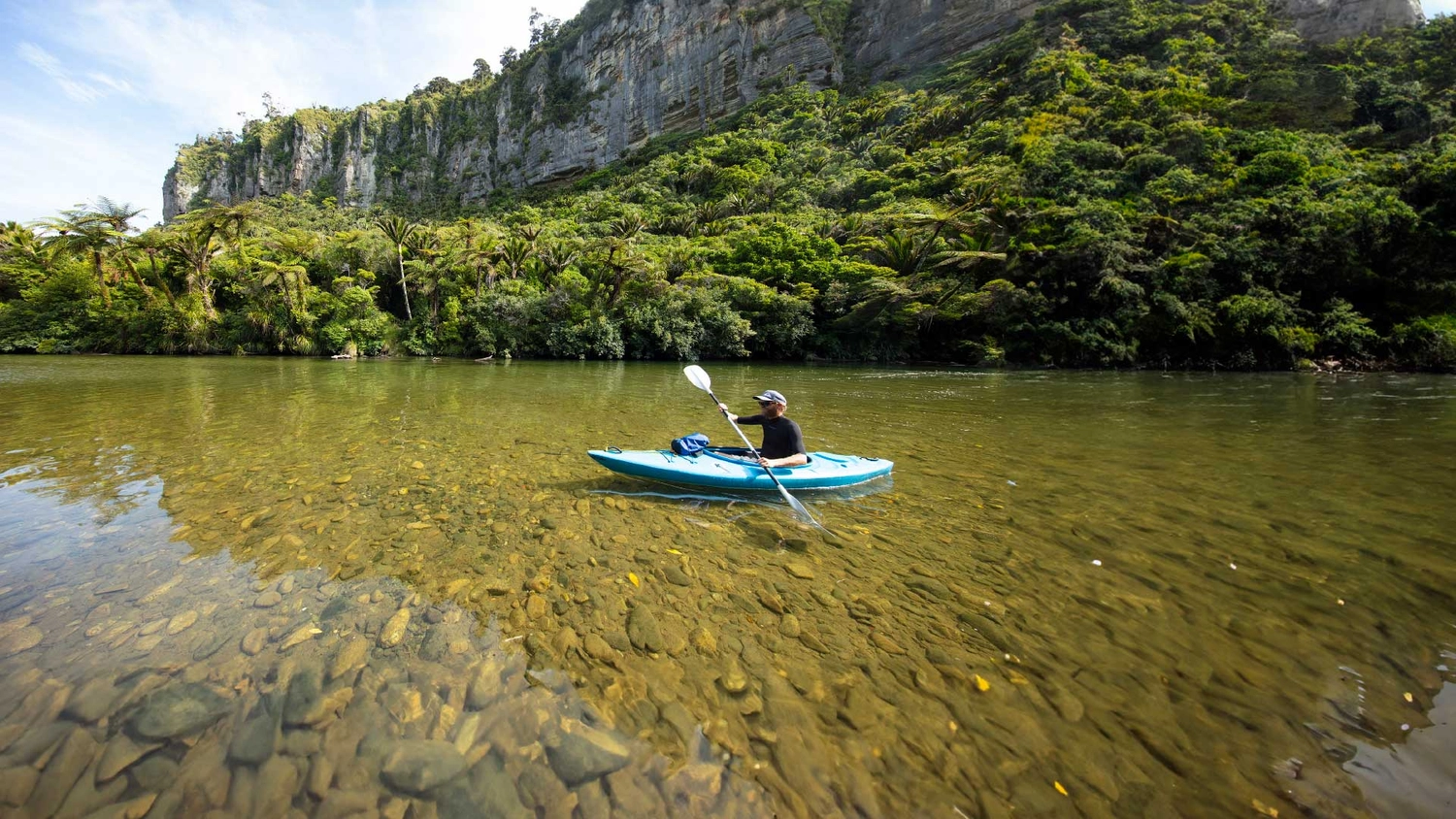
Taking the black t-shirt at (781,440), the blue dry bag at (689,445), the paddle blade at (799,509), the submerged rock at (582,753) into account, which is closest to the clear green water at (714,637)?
the submerged rock at (582,753)

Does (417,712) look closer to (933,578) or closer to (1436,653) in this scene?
(933,578)

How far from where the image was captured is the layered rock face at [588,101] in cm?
7612

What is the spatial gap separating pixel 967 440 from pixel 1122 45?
66603 mm

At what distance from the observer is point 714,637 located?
139 inches

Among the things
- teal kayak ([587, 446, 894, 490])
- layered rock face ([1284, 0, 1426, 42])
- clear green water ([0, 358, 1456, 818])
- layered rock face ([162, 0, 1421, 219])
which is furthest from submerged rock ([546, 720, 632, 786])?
layered rock face ([162, 0, 1421, 219])

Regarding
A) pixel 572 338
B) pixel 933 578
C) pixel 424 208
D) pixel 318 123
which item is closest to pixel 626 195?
pixel 572 338

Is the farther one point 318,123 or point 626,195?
point 318,123

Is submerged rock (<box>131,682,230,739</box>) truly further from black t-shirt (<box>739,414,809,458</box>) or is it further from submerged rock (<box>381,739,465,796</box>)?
black t-shirt (<box>739,414,809,458</box>)

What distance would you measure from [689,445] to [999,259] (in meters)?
28.8

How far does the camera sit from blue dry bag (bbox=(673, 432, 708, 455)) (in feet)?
21.2

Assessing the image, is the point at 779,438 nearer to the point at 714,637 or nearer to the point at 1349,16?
the point at 714,637

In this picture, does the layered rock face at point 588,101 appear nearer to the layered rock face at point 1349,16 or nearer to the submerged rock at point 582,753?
the layered rock face at point 1349,16

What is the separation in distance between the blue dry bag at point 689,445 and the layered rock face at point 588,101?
81854mm

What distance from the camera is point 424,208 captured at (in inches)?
3472
